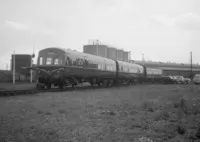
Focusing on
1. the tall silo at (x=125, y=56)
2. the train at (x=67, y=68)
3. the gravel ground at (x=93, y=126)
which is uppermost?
the tall silo at (x=125, y=56)

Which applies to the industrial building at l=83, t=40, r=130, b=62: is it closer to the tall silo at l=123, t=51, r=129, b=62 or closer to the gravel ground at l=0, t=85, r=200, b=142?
the tall silo at l=123, t=51, r=129, b=62

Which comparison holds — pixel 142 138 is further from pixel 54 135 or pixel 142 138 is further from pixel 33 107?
pixel 33 107

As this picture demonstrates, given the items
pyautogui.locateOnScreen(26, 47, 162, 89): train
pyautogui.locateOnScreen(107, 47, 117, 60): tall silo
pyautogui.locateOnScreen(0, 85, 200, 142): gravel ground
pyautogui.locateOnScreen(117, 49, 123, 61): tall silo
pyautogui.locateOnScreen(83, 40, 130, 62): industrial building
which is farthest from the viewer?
pyautogui.locateOnScreen(117, 49, 123, 61): tall silo

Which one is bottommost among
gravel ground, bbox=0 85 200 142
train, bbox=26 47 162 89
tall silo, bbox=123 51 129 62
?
gravel ground, bbox=0 85 200 142

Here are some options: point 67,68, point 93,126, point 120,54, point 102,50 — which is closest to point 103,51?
point 102,50

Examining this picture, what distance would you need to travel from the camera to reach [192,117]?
770 centimetres

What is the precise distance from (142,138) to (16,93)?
10.9 meters

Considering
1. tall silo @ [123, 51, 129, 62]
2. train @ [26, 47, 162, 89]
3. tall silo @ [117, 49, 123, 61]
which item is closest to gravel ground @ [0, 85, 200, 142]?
train @ [26, 47, 162, 89]

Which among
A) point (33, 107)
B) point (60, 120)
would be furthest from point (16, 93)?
point (60, 120)

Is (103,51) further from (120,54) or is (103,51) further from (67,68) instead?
(67,68)

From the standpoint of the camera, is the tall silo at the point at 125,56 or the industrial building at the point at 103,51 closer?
Answer: the industrial building at the point at 103,51

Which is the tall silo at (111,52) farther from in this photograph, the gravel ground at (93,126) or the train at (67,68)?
the gravel ground at (93,126)

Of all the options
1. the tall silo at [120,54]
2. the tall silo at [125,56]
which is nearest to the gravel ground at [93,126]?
the tall silo at [120,54]

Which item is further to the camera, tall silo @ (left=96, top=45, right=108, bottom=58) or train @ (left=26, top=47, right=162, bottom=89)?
tall silo @ (left=96, top=45, right=108, bottom=58)
